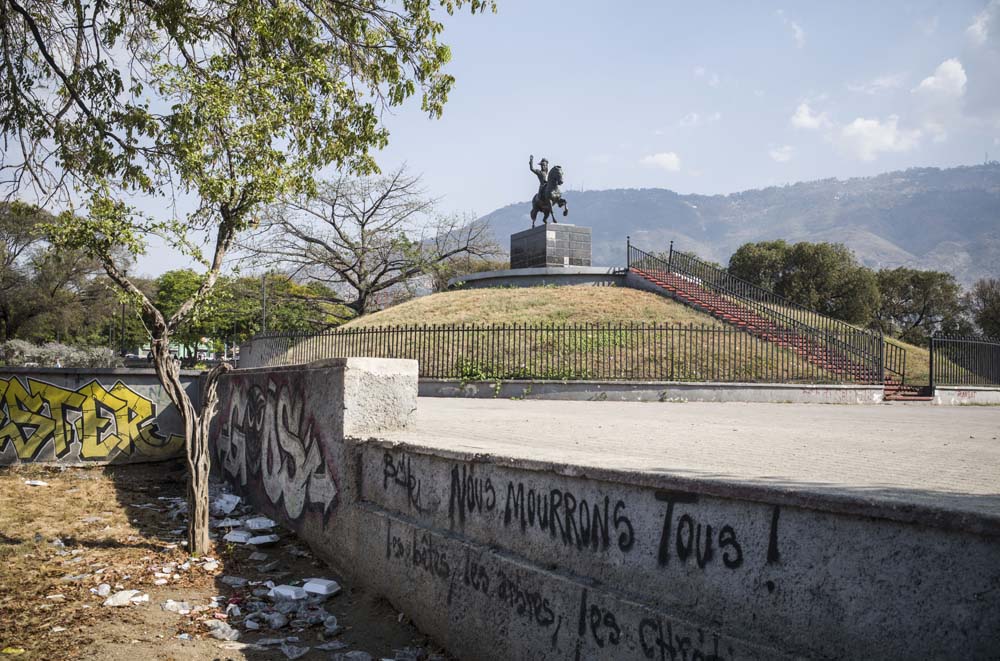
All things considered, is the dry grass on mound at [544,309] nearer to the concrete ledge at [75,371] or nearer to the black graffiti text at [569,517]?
the concrete ledge at [75,371]

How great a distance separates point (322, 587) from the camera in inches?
238

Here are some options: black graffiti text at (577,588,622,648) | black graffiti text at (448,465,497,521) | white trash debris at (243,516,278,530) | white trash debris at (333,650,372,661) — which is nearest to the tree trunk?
white trash debris at (243,516,278,530)

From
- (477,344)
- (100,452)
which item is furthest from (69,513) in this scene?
(477,344)

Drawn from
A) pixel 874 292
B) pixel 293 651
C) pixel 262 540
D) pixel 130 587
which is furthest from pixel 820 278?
pixel 293 651

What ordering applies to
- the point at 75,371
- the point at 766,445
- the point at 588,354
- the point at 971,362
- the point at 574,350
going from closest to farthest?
1. the point at 766,445
2. the point at 75,371
3. the point at 588,354
4. the point at 574,350
5. the point at 971,362

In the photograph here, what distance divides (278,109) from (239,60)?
80.0 inches

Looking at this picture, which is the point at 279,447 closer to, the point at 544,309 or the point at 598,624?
the point at 598,624

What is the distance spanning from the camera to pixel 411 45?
10398 millimetres

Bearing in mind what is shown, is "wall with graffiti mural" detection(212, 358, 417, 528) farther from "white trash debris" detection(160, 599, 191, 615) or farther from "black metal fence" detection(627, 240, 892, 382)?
"black metal fence" detection(627, 240, 892, 382)

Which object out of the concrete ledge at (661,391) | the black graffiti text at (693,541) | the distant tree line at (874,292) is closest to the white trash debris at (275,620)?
the black graffiti text at (693,541)

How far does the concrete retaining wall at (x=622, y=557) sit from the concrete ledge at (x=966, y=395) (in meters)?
17.6

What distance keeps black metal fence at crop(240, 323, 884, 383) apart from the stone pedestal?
9886 millimetres

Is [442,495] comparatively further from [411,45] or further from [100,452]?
[100,452]

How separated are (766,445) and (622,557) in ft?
11.9
